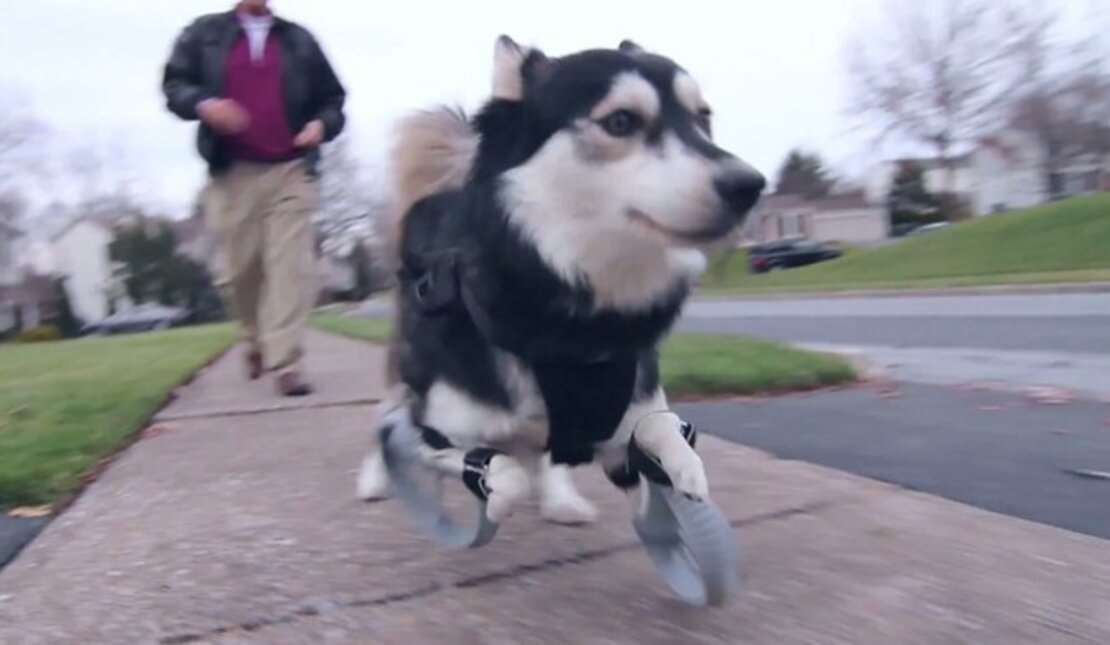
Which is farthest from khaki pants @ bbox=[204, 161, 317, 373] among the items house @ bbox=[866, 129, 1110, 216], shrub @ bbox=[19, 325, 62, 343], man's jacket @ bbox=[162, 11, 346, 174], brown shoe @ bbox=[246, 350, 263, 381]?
house @ bbox=[866, 129, 1110, 216]

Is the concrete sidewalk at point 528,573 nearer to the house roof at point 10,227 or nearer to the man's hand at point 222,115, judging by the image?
the man's hand at point 222,115

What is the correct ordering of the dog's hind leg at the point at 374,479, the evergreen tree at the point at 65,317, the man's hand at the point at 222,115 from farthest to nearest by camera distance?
the evergreen tree at the point at 65,317 < the man's hand at the point at 222,115 < the dog's hind leg at the point at 374,479

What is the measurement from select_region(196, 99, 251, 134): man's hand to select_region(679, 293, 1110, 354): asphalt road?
307cm

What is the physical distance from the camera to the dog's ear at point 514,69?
3002 mm

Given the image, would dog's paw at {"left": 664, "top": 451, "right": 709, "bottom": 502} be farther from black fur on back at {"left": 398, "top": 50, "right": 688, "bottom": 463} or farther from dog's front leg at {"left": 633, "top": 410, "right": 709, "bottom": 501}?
black fur on back at {"left": 398, "top": 50, "right": 688, "bottom": 463}

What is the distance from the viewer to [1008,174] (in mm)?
78125

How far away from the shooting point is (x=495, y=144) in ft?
9.97

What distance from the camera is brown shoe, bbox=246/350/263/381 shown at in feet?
23.3

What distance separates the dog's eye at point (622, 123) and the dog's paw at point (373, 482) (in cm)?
152

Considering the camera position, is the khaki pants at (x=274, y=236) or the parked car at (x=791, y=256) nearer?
the khaki pants at (x=274, y=236)

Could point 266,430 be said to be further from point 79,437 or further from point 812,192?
point 812,192

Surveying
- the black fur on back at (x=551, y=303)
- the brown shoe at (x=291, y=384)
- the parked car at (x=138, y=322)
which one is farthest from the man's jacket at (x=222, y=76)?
the parked car at (x=138, y=322)

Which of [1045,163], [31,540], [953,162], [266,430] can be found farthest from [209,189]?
[1045,163]

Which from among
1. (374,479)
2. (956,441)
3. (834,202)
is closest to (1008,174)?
(834,202)
